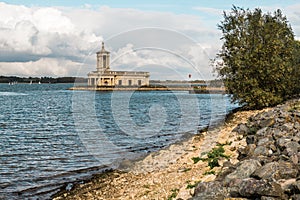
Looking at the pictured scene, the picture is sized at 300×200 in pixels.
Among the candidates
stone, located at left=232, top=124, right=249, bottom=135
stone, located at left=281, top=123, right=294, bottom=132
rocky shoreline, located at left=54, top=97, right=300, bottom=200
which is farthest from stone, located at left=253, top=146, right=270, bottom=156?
stone, located at left=232, top=124, right=249, bottom=135

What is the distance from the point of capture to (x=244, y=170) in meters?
9.64

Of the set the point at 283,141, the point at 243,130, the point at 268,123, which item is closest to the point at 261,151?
the point at 283,141

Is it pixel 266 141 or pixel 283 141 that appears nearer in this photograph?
pixel 283 141

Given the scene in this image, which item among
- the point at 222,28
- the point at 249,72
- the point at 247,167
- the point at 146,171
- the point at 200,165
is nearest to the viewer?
the point at 247,167

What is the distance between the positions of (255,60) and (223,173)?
24.5 metres

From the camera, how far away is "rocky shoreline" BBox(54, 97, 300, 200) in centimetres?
833

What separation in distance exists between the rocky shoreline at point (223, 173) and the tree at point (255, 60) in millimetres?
15198

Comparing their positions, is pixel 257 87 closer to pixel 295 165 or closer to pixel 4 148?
pixel 4 148

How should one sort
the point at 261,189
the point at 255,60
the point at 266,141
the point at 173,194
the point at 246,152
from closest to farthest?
the point at 261,189 < the point at 173,194 < the point at 246,152 < the point at 266,141 < the point at 255,60

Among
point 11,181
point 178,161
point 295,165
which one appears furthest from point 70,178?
point 295,165

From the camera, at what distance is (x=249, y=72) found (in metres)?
33.7

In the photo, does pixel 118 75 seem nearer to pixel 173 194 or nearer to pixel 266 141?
pixel 266 141

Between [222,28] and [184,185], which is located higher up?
[222,28]

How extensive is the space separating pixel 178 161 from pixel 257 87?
1902 centimetres
